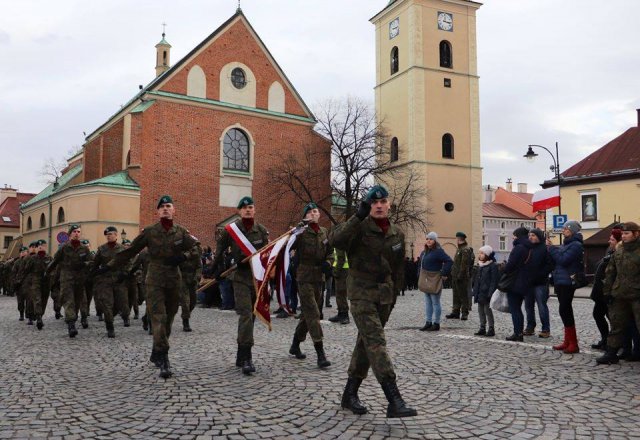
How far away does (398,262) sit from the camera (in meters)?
5.84

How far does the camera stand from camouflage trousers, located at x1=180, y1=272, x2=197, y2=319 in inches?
488

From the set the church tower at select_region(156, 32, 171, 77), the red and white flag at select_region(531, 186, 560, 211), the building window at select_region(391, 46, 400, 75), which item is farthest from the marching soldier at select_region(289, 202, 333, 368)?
the church tower at select_region(156, 32, 171, 77)

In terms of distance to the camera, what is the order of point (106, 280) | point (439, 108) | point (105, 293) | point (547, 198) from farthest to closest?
point (439, 108) < point (547, 198) < point (106, 280) < point (105, 293)

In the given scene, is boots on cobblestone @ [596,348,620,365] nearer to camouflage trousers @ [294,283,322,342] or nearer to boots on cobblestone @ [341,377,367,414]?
camouflage trousers @ [294,283,322,342]

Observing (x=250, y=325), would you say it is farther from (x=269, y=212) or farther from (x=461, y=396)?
(x=269, y=212)

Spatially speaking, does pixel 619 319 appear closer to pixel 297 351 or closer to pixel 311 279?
pixel 311 279

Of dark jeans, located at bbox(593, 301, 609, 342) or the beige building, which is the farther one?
the beige building

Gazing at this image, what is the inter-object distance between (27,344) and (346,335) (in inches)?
214

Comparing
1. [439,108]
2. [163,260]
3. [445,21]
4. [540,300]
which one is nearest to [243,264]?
[163,260]

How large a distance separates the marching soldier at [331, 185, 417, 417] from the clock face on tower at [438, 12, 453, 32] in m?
44.3

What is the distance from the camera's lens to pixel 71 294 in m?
11.8

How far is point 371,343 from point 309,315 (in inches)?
117

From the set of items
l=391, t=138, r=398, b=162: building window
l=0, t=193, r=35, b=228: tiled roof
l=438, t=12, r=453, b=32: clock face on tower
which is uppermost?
l=438, t=12, r=453, b=32: clock face on tower

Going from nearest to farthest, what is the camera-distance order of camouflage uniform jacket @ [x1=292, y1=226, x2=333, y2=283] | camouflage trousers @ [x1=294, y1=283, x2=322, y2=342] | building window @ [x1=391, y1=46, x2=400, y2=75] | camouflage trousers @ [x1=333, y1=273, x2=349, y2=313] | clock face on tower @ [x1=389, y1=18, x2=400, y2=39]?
camouflage trousers @ [x1=294, y1=283, x2=322, y2=342] < camouflage uniform jacket @ [x1=292, y1=226, x2=333, y2=283] < camouflage trousers @ [x1=333, y1=273, x2=349, y2=313] < clock face on tower @ [x1=389, y1=18, x2=400, y2=39] < building window @ [x1=391, y1=46, x2=400, y2=75]
